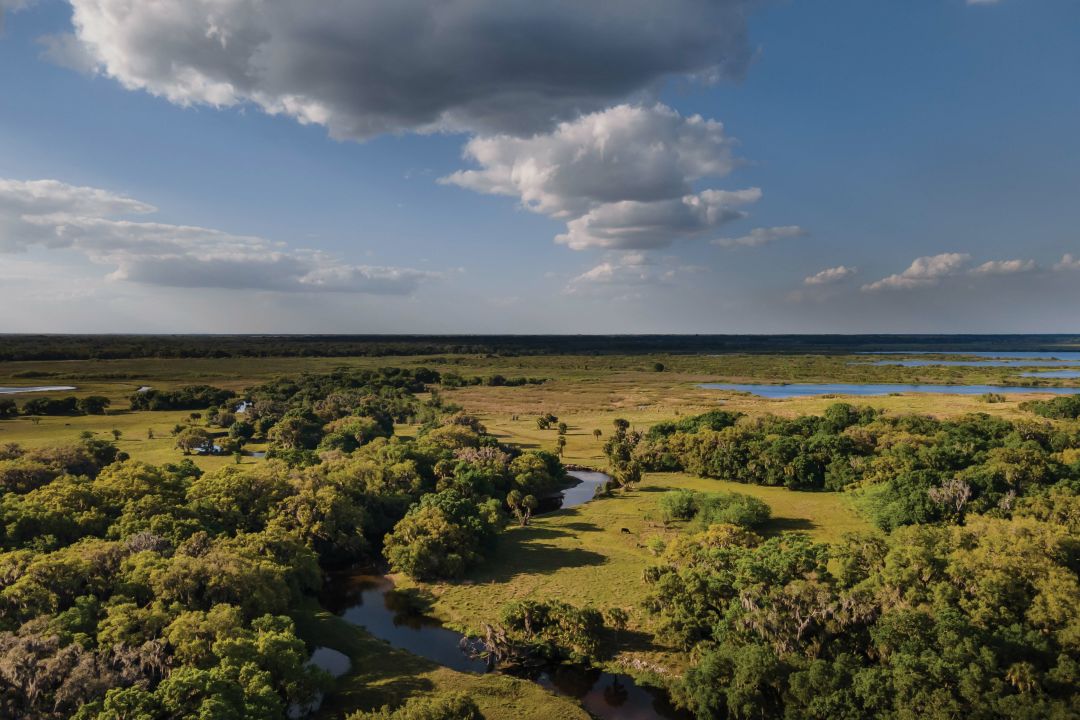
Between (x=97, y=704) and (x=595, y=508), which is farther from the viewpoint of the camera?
(x=595, y=508)

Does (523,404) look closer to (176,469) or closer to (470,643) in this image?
(176,469)

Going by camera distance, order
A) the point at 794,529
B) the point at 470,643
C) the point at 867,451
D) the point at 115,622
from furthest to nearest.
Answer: the point at 867,451 → the point at 794,529 → the point at 470,643 → the point at 115,622

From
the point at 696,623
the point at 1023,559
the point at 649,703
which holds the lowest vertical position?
the point at 649,703

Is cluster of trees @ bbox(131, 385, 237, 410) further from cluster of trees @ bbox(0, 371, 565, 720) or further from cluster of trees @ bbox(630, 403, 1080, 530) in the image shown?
cluster of trees @ bbox(630, 403, 1080, 530)

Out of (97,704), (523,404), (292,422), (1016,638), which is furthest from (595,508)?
(523,404)

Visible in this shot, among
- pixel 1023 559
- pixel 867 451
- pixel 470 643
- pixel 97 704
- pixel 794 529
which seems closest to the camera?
pixel 97 704

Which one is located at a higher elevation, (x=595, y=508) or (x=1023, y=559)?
(x=1023, y=559)

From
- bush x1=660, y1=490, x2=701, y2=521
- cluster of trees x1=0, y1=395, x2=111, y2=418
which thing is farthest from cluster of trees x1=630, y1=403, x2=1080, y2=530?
cluster of trees x1=0, y1=395, x2=111, y2=418

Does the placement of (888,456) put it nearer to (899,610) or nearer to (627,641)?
(899,610)
